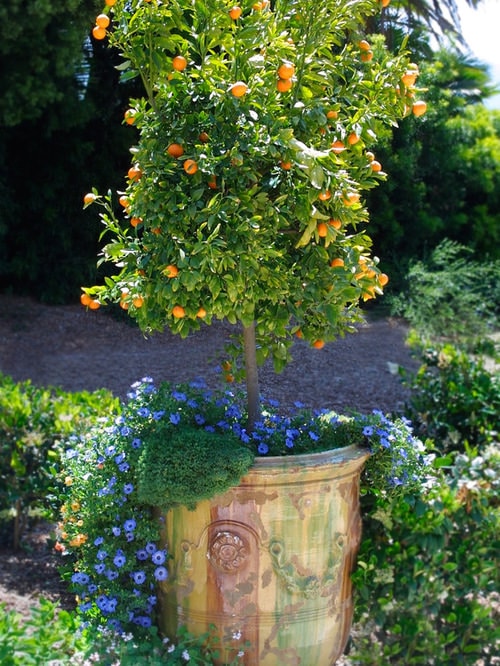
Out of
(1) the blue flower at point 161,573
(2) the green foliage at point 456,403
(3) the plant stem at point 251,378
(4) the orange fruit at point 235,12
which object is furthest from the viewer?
(2) the green foliage at point 456,403

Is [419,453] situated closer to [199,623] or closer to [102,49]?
[199,623]

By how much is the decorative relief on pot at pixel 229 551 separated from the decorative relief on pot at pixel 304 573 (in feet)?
0.30

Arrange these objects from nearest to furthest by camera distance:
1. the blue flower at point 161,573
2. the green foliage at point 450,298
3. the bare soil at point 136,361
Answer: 1. the blue flower at point 161,573
2. the bare soil at point 136,361
3. the green foliage at point 450,298

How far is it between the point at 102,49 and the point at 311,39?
7323mm

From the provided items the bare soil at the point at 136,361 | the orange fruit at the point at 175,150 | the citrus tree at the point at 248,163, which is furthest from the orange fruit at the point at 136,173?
the bare soil at the point at 136,361

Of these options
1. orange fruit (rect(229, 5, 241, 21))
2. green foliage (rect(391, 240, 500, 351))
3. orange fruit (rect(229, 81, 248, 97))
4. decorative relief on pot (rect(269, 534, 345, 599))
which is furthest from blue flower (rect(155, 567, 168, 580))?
green foliage (rect(391, 240, 500, 351))

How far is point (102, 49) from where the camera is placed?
920 centimetres

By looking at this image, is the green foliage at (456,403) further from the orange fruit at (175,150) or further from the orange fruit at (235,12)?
the orange fruit at (235,12)

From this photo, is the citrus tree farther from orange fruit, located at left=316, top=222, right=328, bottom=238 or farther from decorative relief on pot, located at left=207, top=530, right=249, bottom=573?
decorative relief on pot, located at left=207, top=530, right=249, bottom=573

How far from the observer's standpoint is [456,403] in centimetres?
427

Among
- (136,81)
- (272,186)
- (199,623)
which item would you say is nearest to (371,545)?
(199,623)

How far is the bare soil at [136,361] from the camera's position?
199 inches

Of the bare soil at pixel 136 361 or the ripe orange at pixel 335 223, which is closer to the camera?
the ripe orange at pixel 335 223

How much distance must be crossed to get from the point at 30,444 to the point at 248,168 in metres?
2.06
